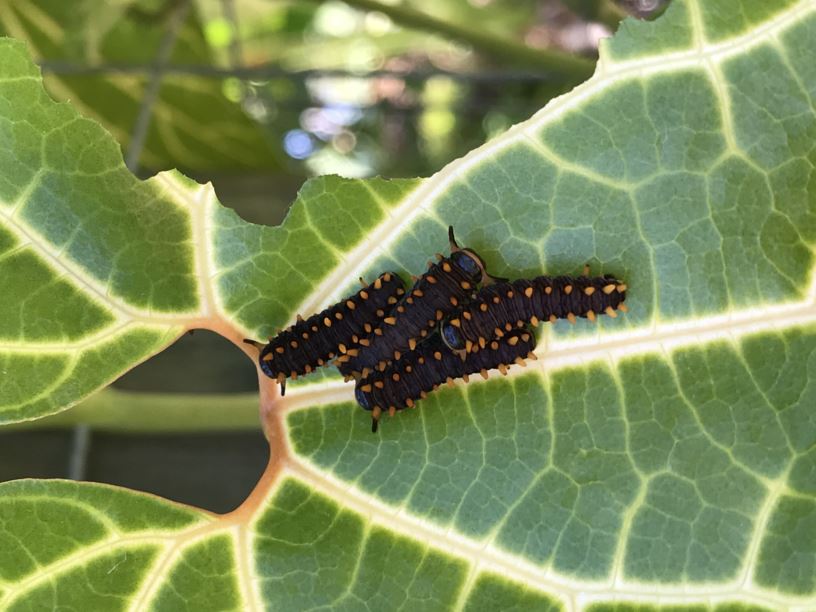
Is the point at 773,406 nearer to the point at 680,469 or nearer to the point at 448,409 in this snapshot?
the point at 680,469

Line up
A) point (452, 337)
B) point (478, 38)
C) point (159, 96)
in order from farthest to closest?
point (159, 96)
point (478, 38)
point (452, 337)

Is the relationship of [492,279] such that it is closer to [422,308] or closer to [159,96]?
[422,308]

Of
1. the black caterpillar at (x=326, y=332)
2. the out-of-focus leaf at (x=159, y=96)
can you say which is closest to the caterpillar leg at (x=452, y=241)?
the black caterpillar at (x=326, y=332)

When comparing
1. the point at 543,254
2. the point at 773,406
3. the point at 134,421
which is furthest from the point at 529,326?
the point at 134,421

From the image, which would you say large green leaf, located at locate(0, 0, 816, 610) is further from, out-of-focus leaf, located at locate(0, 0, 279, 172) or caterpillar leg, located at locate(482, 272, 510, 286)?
out-of-focus leaf, located at locate(0, 0, 279, 172)

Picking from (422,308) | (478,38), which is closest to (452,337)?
(422,308)

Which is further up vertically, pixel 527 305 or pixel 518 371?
pixel 527 305
